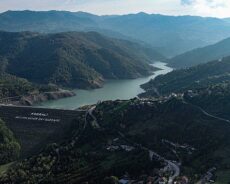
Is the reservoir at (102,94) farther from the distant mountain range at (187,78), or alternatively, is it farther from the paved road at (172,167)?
the paved road at (172,167)

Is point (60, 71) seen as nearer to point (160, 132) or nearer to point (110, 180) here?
point (160, 132)

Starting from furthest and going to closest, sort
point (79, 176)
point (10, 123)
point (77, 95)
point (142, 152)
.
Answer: point (77, 95), point (10, 123), point (142, 152), point (79, 176)

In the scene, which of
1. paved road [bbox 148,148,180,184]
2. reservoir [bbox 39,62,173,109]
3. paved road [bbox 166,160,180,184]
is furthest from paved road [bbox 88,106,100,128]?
reservoir [bbox 39,62,173,109]

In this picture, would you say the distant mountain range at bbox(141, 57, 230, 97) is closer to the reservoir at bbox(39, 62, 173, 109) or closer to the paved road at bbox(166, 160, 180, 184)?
the reservoir at bbox(39, 62, 173, 109)

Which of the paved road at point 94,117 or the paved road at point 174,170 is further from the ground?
the paved road at point 94,117

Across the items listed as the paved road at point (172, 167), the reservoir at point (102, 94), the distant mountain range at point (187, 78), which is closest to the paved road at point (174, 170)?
the paved road at point (172, 167)

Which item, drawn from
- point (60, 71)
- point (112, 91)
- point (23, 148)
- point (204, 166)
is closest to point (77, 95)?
point (112, 91)

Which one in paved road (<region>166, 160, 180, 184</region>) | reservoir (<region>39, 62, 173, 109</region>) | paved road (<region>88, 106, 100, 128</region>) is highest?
paved road (<region>88, 106, 100, 128</region>)

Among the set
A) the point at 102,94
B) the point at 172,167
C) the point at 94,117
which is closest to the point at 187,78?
the point at 102,94
